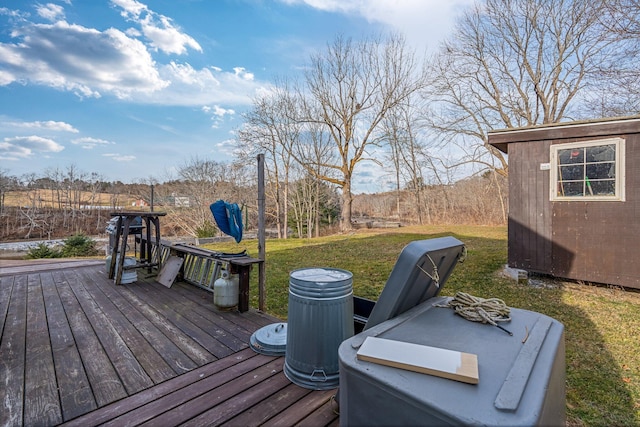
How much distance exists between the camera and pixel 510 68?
13.4m

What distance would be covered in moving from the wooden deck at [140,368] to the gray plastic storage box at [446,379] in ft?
2.27

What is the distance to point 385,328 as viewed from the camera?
1291 millimetres

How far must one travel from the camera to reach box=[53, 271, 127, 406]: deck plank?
180cm

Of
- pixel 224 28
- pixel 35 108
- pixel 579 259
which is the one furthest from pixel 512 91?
pixel 35 108

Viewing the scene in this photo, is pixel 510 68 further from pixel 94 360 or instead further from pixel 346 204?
pixel 94 360

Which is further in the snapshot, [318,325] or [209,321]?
[209,321]

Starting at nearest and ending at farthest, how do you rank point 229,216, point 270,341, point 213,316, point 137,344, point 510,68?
point 270,341, point 137,344, point 213,316, point 229,216, point 510,68

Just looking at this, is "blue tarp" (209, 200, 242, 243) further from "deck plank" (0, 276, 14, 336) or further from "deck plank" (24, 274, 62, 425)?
"deck plank" (0, 276, 14, 336)

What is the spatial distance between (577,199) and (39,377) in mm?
6517

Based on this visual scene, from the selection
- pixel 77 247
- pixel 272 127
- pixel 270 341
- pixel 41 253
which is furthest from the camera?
pixel 272 127

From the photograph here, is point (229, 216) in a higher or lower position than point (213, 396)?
higher

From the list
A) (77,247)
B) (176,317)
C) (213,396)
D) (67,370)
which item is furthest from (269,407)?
(77,247)

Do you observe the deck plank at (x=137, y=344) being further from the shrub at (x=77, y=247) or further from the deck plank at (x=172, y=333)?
the shrub at (x=77, y=247)

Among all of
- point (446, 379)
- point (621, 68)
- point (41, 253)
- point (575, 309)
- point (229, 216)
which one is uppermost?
point (621, 68)
